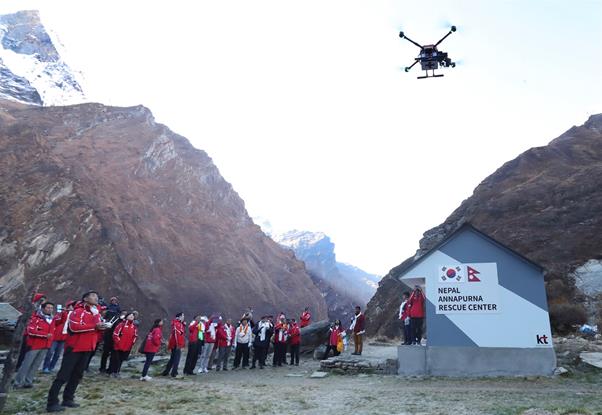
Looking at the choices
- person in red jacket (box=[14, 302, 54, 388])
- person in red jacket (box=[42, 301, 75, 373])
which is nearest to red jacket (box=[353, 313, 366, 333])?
person in red jacket (box=[42, 301, 75, 373])

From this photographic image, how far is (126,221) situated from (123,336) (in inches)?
2105

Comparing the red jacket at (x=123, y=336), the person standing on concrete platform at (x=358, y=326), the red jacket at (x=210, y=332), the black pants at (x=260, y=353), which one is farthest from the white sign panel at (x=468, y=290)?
the red jacket at (x=123, y=336)

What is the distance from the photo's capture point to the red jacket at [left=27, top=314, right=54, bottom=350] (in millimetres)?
10773

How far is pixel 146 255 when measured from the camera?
6188 cm

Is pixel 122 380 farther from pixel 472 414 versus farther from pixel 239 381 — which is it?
pixel 472 414

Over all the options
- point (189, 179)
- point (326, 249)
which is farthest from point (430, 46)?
point (326, 249)

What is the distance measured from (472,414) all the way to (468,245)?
8224 mm

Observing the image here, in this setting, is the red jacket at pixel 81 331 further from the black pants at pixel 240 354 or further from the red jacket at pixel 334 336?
the red jacket at pixel 334 336

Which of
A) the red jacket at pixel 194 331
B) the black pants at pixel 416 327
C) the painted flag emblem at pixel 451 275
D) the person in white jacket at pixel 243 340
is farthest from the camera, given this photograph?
the person in white jacket at pixel 243 340

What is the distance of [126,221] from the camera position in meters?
63.5

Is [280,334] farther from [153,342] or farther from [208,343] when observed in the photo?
[153,342]

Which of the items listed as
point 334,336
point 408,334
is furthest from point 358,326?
point 408,334

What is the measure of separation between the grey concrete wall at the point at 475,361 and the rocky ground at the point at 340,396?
0.65 metres

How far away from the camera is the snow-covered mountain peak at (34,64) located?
109144 mm
